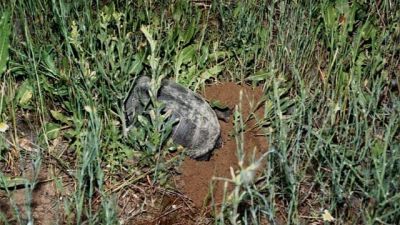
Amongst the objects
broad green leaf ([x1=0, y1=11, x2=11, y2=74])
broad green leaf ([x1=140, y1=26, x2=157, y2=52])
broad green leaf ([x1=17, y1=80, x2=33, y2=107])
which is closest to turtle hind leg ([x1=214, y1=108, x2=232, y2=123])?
broad green leaf ([x1=140, y1=26, x2=157, y2=52])

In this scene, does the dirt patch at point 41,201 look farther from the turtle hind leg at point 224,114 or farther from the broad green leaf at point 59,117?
the turtle hind leg at point 224,114

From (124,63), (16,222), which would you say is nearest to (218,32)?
(124,63)

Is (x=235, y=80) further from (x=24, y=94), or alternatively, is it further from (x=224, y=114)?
(x=24, y=94)

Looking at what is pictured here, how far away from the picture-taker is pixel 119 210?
2389mm

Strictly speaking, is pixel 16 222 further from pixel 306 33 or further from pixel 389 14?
pixel 389 14

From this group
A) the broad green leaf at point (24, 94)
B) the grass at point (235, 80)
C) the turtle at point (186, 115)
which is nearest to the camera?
the grass at point (235, 80)

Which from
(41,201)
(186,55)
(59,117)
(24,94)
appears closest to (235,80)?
(186,55)

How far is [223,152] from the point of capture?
2.62 meters

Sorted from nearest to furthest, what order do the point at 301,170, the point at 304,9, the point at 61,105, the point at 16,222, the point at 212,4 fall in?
the point at 16,222 < the point at 301,170 < the point at 61,105 < the point at 304,9 < the point at 212,4

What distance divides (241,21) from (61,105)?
912mm

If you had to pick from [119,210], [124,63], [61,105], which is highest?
[124,63]

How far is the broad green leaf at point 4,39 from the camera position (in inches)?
106

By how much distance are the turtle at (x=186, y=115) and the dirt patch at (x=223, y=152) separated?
44 mm

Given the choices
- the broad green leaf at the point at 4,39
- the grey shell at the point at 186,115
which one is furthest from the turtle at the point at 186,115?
the broad green leaf at the point at 4,39
